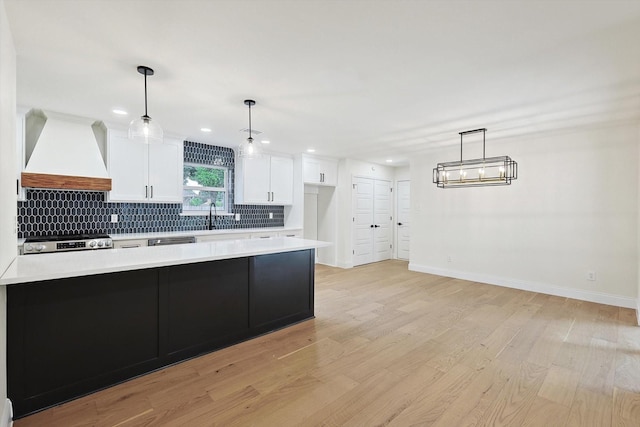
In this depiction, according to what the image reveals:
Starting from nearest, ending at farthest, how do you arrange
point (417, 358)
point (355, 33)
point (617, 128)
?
point (355, 33)
point (417, 358)
point (617, 128)

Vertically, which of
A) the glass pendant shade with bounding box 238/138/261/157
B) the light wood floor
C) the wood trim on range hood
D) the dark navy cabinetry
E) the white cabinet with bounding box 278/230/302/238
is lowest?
the light wood floor

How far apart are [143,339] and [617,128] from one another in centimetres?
614

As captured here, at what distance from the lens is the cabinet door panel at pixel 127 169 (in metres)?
4.18

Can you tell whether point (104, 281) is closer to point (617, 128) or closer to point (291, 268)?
point (291, 268)

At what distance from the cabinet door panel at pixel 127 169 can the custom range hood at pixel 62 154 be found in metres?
0.16

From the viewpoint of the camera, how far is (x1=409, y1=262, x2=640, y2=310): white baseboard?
4148 mm

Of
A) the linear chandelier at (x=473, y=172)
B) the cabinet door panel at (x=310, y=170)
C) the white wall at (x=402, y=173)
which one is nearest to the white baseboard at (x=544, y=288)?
the linear chandelier at (x=473, y=172)

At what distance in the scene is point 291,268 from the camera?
341 centimetres

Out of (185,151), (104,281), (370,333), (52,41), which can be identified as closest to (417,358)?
(370,333)

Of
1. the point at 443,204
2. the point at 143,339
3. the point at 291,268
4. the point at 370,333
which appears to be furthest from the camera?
the point at 443,204

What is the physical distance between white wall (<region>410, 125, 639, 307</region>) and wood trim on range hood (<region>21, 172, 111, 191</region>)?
5.58 metres

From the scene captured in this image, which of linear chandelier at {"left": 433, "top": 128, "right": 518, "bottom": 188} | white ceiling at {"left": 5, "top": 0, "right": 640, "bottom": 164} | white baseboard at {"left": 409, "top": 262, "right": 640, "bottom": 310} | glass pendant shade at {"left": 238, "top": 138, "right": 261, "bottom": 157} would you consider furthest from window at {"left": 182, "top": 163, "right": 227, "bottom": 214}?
white baseboard at {"left": 409, "top": 262, "right": 640, "bottom": 310}

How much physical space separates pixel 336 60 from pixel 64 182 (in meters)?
3.55

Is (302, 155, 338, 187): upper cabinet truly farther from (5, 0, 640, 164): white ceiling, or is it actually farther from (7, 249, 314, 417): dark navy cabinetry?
(7, 249, 314, 417): dark navy cabinetry
